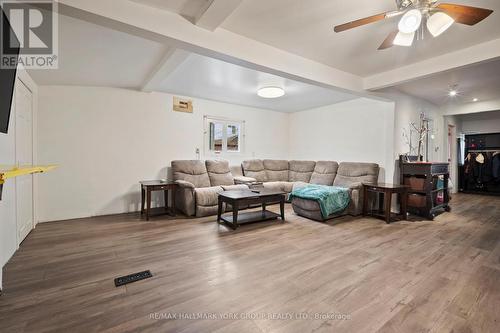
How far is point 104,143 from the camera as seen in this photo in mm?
4000

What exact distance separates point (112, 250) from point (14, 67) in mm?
1952

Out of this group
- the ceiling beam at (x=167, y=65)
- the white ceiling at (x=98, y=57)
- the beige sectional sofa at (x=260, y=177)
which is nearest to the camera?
the white ceiling at (x=98, y=57)

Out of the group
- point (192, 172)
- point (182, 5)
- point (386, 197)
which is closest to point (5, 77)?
point (182, 5)

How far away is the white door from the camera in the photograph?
264 cm

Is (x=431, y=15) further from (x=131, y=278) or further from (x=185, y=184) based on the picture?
(x=185, y=184)

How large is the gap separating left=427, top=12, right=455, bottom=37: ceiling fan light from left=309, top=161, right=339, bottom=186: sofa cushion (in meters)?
3.40

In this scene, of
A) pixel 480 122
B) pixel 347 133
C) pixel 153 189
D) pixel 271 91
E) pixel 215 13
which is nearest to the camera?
pixel 215 13

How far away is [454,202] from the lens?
546 cm

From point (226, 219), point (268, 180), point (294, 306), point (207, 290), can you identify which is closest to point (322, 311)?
point (294, 306)

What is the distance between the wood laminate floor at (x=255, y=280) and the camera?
1.47 metres

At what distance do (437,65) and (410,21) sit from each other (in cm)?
172

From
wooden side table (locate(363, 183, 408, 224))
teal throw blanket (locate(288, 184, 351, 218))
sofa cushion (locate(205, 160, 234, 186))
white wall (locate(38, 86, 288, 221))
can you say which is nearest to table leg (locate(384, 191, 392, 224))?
wooden side table (locate(363, 183, 408, 224))

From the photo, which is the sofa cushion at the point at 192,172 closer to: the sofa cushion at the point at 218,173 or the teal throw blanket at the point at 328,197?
the sofa cushion at the point at 218,173

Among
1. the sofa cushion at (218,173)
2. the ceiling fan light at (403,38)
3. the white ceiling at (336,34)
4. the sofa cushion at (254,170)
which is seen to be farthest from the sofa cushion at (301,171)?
the ceiling fan light at (403,38)
